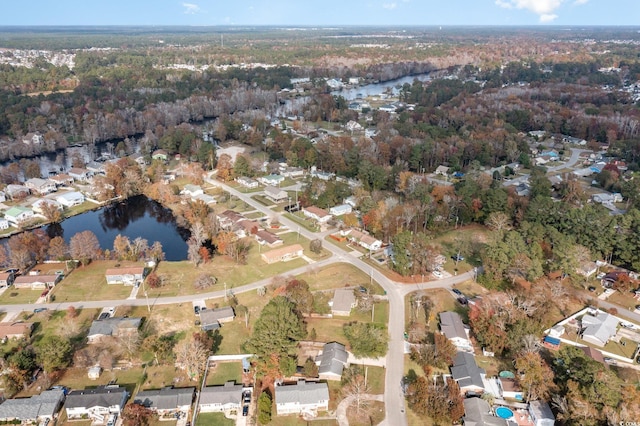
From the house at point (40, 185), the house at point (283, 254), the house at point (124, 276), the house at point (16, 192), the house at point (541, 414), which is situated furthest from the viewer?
the house at point (40, 185)

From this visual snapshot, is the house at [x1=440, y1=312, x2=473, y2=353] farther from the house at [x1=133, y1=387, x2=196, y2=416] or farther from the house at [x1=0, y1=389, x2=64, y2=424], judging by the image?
the house at [x1=0, y1=389, x2=64, y2=424]

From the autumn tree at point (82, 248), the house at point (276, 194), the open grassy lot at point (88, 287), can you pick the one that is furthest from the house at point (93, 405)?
the house at point (276, 194)

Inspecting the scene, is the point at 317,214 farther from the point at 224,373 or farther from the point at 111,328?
the point at 111,328

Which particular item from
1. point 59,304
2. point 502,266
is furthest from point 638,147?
point 59,304

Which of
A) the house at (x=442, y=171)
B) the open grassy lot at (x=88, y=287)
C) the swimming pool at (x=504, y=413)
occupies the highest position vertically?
the house at (x=442, y=171)

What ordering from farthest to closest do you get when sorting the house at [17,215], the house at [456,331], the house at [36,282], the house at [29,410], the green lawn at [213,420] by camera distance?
the house at [17,215]
the house at [36,282]
the house at [456,331]
the green lawn at [213,420]
the house at [29,410]

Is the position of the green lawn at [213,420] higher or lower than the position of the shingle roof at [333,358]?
lower

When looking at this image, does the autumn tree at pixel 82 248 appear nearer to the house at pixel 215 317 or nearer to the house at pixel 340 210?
the house at pixel 215 317

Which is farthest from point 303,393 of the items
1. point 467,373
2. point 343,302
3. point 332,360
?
point 467,373
